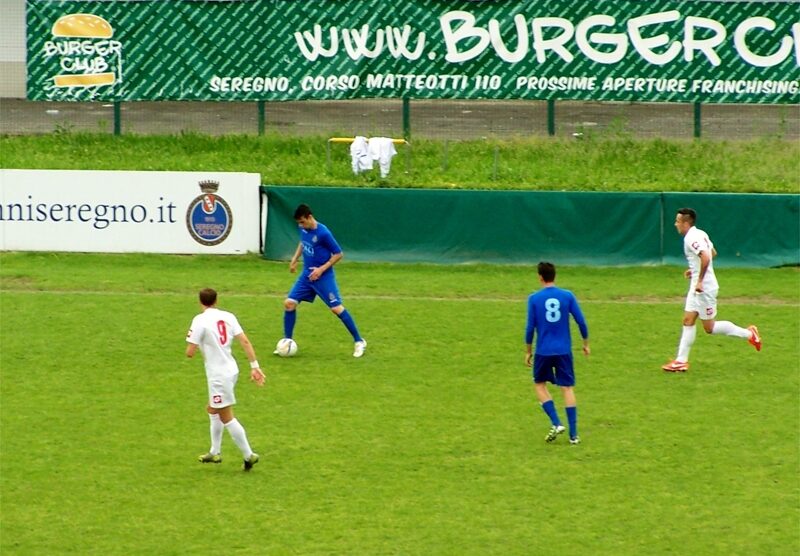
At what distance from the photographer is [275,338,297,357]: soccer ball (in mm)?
17188

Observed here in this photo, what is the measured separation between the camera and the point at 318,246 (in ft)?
55.7

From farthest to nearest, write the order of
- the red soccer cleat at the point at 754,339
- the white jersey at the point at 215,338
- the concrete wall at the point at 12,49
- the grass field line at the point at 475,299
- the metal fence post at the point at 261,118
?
the concrete wall at the point at 12,49
the metal fence post at the point at 261,118
the grass field line at the point at 475,299
the red soccer cleat at the point at 754,339
the white jersey at the point at 215,338

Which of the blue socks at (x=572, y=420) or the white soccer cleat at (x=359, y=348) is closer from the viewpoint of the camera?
the blue socks at (x=572, y=420)

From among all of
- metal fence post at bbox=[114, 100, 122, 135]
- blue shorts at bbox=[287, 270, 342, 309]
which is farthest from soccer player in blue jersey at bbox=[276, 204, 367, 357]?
metal fence post at bbox=[114, 100, 122, 135]

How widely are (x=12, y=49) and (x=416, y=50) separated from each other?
10.4 m

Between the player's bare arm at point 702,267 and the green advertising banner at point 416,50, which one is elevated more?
the green advertising banner at point 416,50

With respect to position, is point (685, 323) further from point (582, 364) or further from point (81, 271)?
point (81, 271)

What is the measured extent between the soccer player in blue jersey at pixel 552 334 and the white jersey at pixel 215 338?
9.96 feet

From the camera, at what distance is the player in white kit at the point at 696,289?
628 inches

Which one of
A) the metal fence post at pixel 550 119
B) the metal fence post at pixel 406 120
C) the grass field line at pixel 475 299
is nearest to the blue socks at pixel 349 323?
the grass field line at pixel 475 299

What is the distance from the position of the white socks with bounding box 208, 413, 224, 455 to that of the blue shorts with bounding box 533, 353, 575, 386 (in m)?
3.23

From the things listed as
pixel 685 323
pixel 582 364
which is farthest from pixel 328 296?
pixel 685 323

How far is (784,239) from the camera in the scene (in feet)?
76.0

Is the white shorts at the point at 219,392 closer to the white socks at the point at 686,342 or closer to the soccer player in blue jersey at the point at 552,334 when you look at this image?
the soccer player in blue jersey at the point at 552,334
